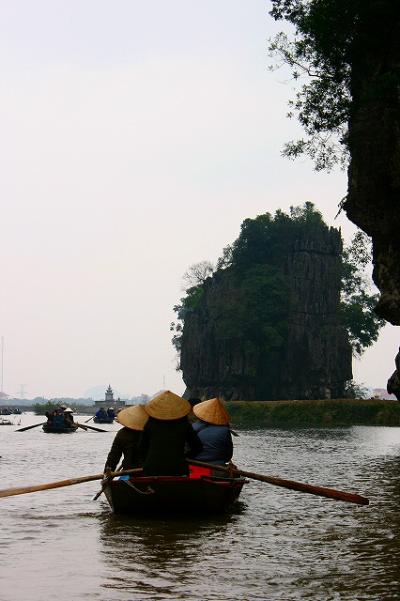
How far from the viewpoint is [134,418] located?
15.0 m

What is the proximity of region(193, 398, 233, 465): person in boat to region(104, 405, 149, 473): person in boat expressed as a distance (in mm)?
1282

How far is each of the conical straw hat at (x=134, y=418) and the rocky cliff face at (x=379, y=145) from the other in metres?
20.2

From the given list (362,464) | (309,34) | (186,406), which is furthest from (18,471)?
(309,34)

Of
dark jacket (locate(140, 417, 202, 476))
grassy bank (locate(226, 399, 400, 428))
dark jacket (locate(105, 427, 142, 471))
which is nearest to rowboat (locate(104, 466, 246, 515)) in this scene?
dark jacket (locate(140, 417, 202, 476))

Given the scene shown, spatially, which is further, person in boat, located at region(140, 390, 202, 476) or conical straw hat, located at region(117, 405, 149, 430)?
conical straw hat, located at region(117, 405, 149, 430)

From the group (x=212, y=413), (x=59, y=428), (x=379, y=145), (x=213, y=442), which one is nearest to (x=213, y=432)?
(x=213, y=442)

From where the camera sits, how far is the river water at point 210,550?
8938 mm

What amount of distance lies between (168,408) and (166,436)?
1.47 ft

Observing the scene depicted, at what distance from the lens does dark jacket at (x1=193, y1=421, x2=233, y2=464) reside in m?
15.8

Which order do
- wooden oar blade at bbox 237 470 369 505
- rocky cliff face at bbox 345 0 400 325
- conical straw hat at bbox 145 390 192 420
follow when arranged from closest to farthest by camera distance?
conical straw hat at bbox 145 390 192 420
wooden oar blade at bbox 237 470 369 505
rocky cliff face at bbox 345 0 400 325

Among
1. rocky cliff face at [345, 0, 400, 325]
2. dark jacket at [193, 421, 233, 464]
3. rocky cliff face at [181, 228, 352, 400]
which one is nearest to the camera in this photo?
dark jacket at [193, 421, 233, 464]

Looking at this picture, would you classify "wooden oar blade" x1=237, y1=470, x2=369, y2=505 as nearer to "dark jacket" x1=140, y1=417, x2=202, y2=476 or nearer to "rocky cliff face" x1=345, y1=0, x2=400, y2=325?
"dark jacket" x1=140, y1=417, x2=202, y2=476

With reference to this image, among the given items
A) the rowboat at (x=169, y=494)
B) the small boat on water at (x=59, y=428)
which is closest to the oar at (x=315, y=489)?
the rowboat at (x=169, y=494)

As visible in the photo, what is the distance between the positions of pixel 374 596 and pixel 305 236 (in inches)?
3596
